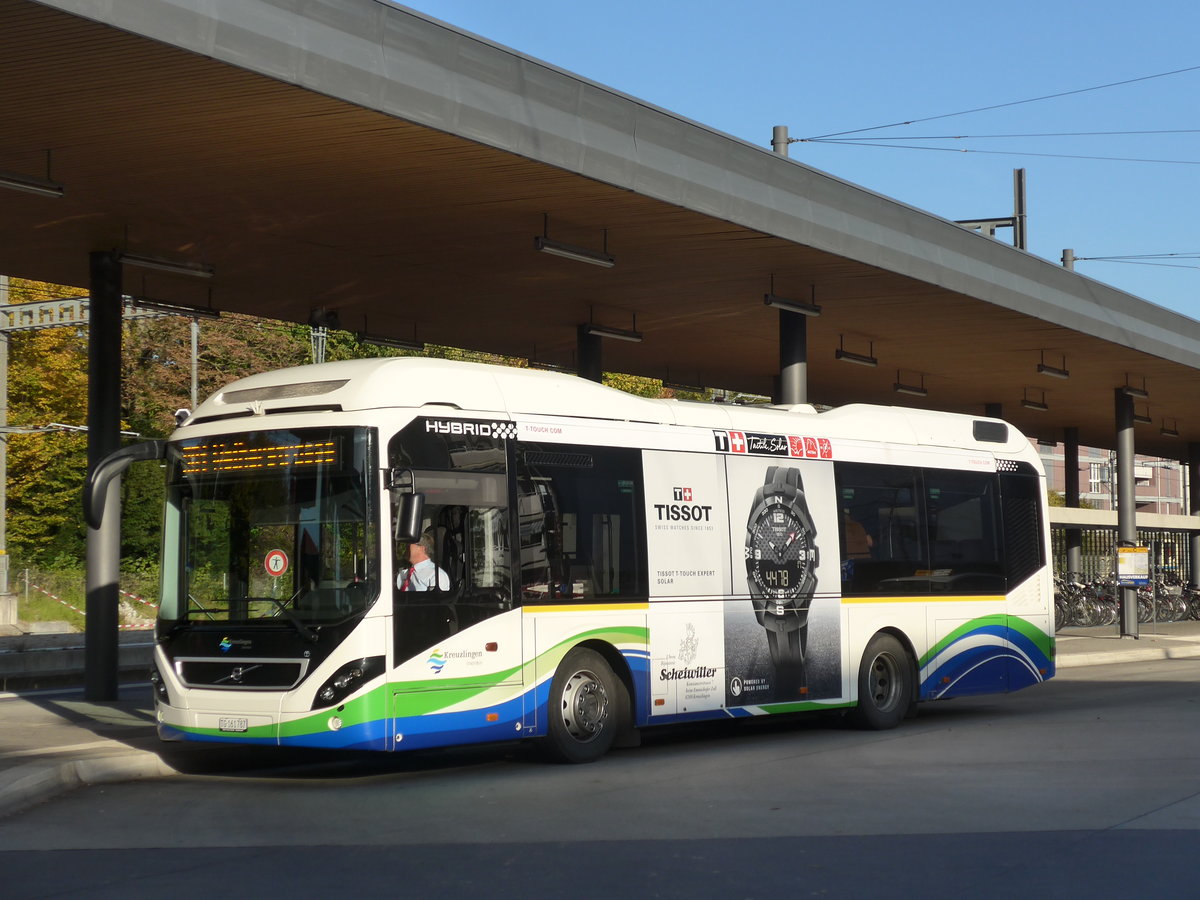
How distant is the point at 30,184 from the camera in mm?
13469

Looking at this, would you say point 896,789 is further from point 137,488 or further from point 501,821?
point 137,488

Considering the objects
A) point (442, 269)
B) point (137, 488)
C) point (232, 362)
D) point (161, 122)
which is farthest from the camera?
point (232, 362)

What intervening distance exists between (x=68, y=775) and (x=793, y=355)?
12.3 m

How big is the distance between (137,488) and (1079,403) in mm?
26965

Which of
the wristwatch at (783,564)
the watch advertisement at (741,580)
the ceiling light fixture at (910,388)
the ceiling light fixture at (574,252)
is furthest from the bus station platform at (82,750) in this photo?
the ceiling light fixture at (910,388)

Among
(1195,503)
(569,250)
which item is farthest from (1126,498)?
(569,250)

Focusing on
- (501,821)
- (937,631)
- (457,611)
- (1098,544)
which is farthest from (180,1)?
(1098,544)

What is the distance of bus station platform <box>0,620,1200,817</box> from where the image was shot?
10.9m

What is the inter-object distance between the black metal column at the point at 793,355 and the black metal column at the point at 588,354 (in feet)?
9.67

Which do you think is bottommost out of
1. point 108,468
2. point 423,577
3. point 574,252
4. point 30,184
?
point 423,577

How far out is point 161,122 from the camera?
41.8 ft

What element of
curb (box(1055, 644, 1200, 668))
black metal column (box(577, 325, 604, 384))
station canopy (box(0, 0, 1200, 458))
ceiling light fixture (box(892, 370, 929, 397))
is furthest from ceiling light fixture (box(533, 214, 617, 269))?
ceiling light fixture (box(892, 370, 929, 397))

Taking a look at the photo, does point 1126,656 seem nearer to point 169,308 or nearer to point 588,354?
point 588,354

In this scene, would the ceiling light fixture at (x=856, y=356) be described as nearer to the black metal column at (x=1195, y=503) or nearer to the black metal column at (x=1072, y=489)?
the black metal column at (x=1072, y=489)
